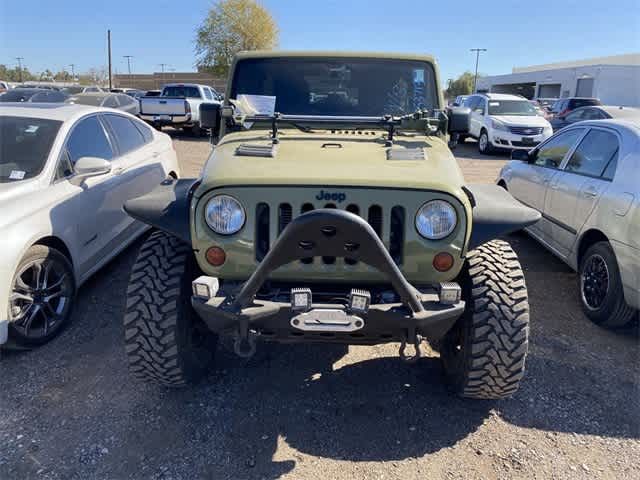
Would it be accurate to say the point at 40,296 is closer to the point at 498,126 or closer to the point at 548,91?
the point at 498,126

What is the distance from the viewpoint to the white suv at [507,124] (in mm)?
13602

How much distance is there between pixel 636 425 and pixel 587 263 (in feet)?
5.31

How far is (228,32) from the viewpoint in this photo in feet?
126

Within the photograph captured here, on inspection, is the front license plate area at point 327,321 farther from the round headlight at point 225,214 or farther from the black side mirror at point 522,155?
the black side mirror at point 522,155

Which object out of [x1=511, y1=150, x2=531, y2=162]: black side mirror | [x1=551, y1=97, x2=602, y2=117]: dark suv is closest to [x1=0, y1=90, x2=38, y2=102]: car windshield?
[x1=511, y1=150, x2=531, y2=162]: black side mirror

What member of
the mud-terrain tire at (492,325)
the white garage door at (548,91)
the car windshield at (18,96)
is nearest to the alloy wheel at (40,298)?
the mud-terrain tire at (492,325)

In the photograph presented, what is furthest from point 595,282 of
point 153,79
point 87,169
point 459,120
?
point 153,79

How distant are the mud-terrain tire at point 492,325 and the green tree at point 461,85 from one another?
78.9m

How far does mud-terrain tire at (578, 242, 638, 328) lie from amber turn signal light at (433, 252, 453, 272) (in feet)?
6.59

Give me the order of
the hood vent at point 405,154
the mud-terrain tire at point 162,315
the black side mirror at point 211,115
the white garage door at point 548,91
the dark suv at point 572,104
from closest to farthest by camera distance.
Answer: the mud-terrain tire at point 162,315 → the hood vent at point 405,154 → the black side mirror at point 211,115 → the dark suv at point 572,104 → the white garage door at point 548,91

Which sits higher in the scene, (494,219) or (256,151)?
(256,151)

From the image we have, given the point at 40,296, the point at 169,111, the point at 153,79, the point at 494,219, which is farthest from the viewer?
the point at 153,79

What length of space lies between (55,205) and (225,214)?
6.40 ft

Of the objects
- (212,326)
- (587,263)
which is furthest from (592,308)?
(212,326)
